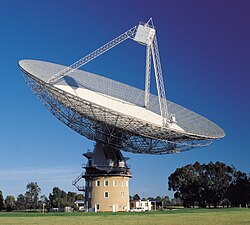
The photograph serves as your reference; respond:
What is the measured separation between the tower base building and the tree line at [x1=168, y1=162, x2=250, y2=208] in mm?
39607

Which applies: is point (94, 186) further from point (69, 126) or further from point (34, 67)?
point (34, 67)

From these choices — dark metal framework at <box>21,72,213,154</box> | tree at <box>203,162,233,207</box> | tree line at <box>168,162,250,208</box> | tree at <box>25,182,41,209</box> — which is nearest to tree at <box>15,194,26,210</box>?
tree at <box>25,182,41,209</box>

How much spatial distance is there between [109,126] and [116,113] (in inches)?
→ 249

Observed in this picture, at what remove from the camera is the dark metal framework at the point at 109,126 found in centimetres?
4625

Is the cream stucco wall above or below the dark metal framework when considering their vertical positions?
below

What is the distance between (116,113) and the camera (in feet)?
151

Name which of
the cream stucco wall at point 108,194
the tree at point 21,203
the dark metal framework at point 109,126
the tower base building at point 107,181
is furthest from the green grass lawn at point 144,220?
the tree at point 21,203

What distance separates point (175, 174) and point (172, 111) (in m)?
53.5

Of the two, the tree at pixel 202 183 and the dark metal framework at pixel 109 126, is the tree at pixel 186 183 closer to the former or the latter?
the tree at pixel 202 183

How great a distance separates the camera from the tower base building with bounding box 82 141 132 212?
64750 millimetres

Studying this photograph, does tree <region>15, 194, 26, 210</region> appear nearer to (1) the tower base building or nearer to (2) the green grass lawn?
(1) the tower base building

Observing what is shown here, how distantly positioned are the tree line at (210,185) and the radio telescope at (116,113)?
140 ft

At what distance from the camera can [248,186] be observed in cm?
9781

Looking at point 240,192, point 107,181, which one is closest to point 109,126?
point 107,181
